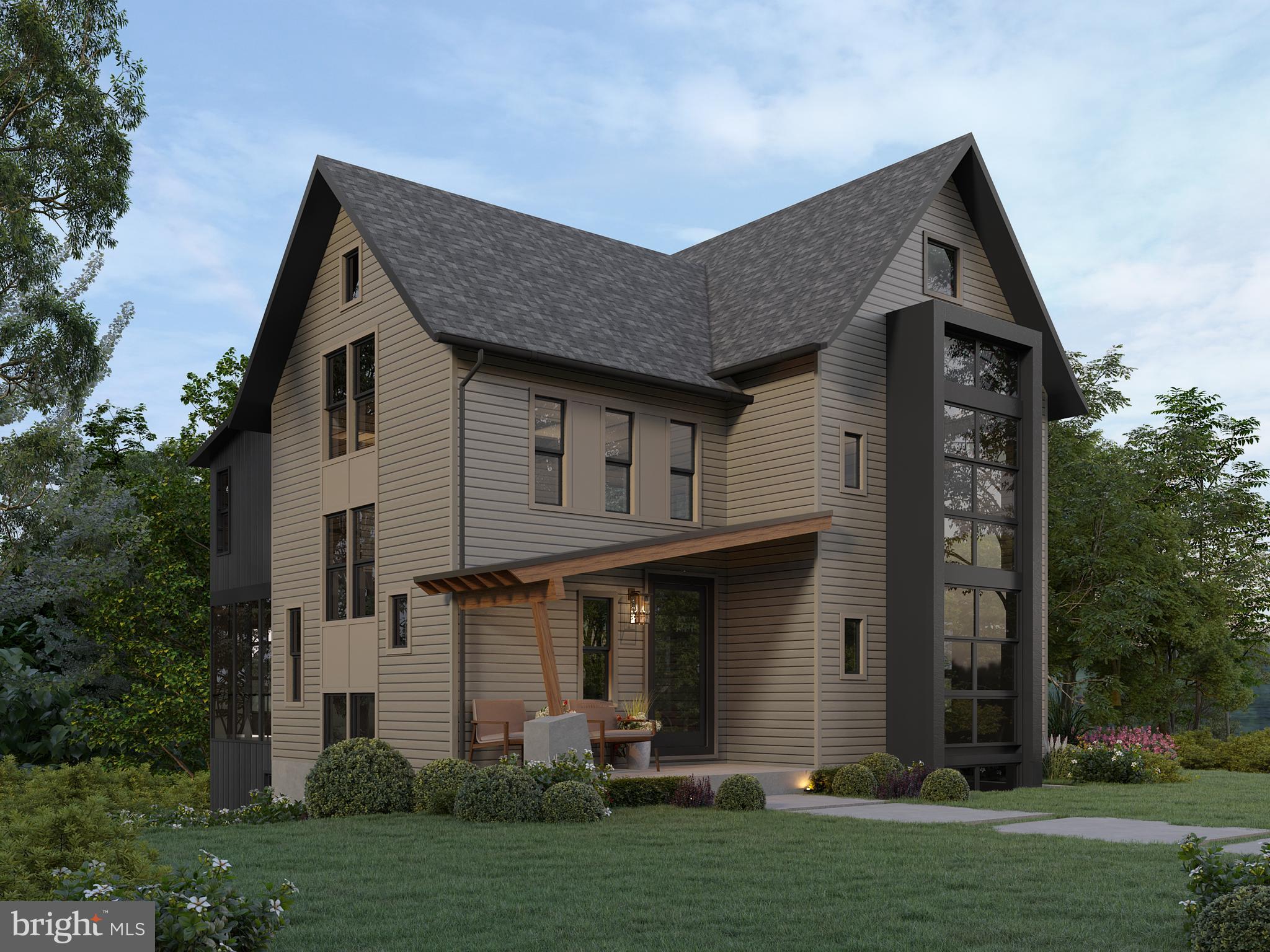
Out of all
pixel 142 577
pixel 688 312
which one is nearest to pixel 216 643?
pixel 142 577

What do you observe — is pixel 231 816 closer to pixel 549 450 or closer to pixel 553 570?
pixel 553 570

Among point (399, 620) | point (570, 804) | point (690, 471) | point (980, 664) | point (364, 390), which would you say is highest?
point (364, 390)

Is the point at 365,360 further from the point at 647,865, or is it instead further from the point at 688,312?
the point at 647,865

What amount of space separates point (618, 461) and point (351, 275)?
16.7 feet

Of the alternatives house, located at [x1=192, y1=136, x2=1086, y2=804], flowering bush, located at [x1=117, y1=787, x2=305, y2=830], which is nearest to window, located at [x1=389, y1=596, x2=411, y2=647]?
house, located at [x1=192, y1=136, x2=1086, y2=804]

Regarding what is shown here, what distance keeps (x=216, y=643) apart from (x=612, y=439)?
10256 mm

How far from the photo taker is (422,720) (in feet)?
50.4

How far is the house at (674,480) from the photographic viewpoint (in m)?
15.6

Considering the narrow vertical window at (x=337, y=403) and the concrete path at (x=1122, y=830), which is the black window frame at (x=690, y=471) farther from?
the concrete path at (x=1122, y=830)

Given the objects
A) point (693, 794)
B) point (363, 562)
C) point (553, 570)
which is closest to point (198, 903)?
point (553, 570)

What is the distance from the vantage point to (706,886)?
8.18 metres

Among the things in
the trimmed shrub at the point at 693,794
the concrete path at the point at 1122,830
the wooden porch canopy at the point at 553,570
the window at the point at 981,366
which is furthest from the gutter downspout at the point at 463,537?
the window at the point at 981,366

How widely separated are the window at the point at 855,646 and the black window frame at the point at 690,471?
2.78 m

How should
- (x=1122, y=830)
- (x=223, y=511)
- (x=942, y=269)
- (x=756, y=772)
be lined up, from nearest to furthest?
1. (x=1122, y=830)
2. (x=756, y=772)
3. (x=942, y=269)
4. (x=223, y=511)
